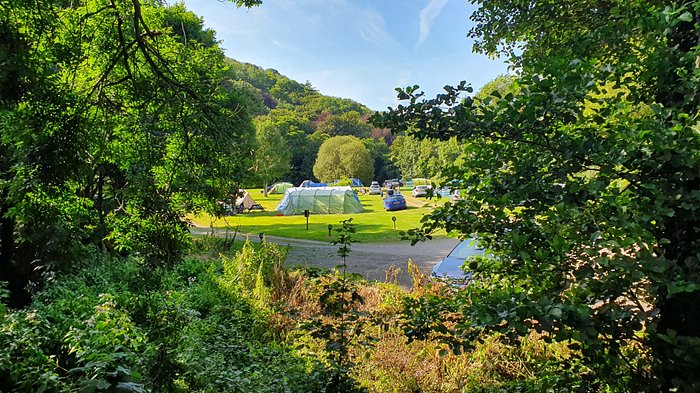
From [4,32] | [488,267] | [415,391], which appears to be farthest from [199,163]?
[415,391]

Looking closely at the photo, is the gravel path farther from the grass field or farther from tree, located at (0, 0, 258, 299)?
tree, located at (0, 0, 258, 299)

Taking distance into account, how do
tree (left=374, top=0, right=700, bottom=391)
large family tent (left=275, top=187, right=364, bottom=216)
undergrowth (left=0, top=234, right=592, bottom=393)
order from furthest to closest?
large family tent (left=275, top=187, right=364, bottom=216)
undergrowth (left=0, top=234, right=592, bottom=393)
tree (left=374, top=0, right=700, bottom=391)

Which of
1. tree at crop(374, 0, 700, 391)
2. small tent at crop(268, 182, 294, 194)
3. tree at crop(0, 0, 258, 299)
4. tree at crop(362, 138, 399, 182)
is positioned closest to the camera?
tree at crop(374, 0, 700, 391)

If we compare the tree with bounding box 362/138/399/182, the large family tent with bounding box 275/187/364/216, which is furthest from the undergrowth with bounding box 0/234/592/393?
the tree with bounding box 362/138/399/182

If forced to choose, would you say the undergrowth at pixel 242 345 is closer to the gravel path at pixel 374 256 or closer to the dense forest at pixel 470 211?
the dense forest at pixel 470 211

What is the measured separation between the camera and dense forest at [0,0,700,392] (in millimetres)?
1546

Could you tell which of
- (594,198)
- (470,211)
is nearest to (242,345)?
(470,211)

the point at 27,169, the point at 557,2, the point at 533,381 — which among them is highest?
the point at 557,2

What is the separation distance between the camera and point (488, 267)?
2.19 metres

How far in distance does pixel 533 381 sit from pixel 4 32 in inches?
203

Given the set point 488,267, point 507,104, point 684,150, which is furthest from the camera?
point 488,267

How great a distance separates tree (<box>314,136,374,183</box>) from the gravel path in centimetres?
2909

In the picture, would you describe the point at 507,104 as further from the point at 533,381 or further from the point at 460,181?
the point at 533,381

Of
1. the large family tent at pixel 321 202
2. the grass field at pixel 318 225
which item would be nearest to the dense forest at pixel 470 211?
the grass field at pixel 318 225
